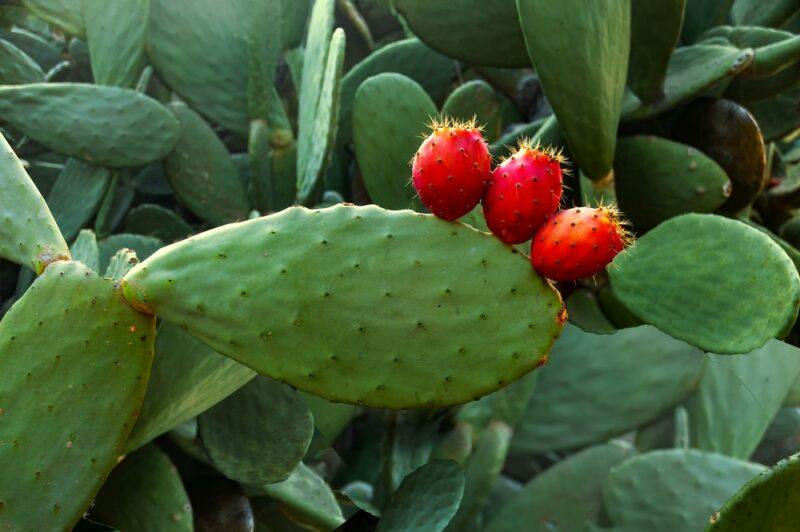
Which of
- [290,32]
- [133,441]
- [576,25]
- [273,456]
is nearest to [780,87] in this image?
[576,25]

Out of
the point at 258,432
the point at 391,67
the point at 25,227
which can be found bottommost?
the point at 258,432

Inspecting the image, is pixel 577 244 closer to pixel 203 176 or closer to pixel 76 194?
pixel 203 176

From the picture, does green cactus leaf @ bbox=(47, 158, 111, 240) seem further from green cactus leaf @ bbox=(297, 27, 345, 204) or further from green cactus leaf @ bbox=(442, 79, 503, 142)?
green cactus leaf @ bbox=(442, 79, 503, 142)

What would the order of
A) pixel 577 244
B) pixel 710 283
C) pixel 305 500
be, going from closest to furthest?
pixel 577 244
pixel 710 283
pixel 305 500

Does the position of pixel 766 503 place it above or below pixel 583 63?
below

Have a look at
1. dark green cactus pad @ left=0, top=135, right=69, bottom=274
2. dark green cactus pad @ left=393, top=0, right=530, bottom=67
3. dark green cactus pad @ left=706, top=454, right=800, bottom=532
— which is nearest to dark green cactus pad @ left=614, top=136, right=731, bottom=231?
dark green cactus pad @ left=393, top=0, right=530, bottom=67

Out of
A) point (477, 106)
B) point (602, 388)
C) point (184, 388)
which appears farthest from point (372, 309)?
point (602, 388)

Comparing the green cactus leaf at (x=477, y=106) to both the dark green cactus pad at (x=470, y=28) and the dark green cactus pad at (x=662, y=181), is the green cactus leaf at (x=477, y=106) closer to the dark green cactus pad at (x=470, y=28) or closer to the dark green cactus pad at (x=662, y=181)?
the dark green cactus pad at (x=470, y=28)
